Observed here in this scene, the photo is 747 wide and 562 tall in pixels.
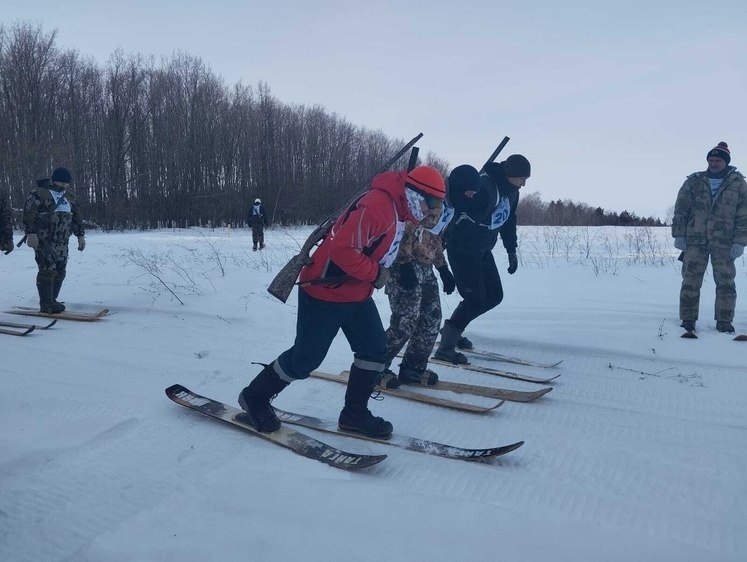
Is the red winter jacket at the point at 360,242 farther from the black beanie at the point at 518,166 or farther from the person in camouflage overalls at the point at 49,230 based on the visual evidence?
the person in camouflage overalls at the point at 49,230

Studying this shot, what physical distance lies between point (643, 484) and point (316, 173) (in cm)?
4328

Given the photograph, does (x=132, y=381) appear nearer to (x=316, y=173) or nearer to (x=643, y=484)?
(x=643, y=484)

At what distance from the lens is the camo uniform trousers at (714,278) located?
20.6ft

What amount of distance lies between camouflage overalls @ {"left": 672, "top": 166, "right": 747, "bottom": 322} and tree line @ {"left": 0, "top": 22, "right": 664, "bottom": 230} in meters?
24.8

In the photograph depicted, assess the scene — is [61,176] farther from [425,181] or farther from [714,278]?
[714,278]

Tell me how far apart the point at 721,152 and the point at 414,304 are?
4.04m

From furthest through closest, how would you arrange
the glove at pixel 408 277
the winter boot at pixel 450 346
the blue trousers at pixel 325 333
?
1. the winter boot at pixel 450 346
2. the glove at pixel 408 277
3. the blue trousers at pixel 325 333

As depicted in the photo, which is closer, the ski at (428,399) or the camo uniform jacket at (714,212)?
the ski at (428,399)

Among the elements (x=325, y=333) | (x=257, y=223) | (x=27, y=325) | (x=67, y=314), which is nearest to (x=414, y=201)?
(x=325, y=333)

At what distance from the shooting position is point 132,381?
4.59 meters

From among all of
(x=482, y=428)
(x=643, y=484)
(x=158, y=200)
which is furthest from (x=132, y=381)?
(x=158, y=200)

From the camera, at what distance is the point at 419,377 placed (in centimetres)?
479

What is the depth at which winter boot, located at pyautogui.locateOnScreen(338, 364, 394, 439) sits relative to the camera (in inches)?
143

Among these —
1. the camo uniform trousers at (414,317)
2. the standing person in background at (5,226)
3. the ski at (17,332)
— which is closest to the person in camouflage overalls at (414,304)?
the camo uniform trousers at (414,317)
